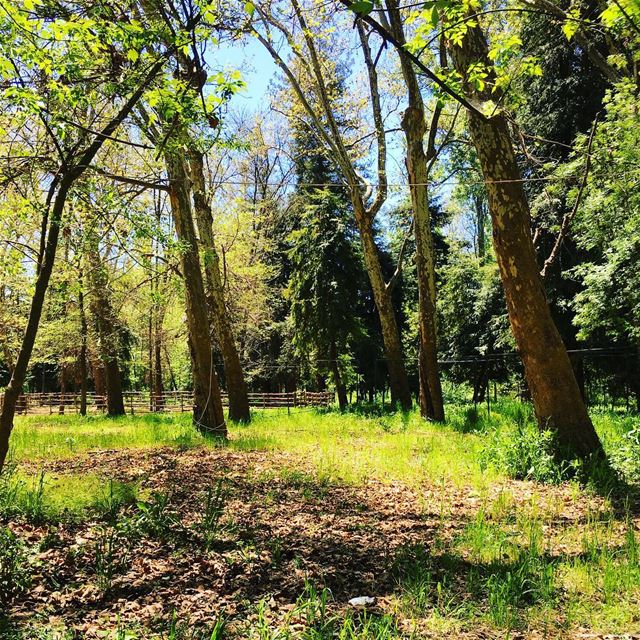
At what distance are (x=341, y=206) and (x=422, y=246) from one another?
5.99 metres

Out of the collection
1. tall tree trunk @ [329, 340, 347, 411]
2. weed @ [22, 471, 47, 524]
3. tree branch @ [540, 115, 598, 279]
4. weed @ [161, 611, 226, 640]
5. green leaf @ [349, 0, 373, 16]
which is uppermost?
tree branch @ [540, 115, 598, 279]

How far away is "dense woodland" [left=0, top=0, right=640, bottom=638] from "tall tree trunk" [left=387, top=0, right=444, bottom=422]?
46 mm

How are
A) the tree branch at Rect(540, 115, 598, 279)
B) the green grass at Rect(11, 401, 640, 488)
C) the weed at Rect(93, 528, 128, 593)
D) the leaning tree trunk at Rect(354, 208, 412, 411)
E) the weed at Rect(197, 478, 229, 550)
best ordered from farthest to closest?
1. the leaning tree trunk at Rect(354, 208, 412, 411)
2. the tree branch at Rect(540, 115, 598, 279)
3. the green grass at Rect(11, 401, 640, 488)
4. the weed at Rect(197, 478, 229, 550)
5. the weed at Rect(93, 528, 128, 593)

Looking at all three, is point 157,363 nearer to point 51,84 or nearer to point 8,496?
point 8,496

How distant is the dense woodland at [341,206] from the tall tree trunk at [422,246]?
5 centimetres

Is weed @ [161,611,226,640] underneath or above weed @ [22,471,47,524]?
underneath

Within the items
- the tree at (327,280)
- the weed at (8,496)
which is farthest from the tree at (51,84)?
the tree at (327,280)

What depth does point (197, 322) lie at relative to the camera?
8.72 meters

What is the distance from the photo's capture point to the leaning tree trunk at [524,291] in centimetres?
555

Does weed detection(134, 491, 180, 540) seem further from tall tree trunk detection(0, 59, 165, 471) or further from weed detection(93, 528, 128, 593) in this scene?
tall tree trunk detection(0, 59, 165, 471)

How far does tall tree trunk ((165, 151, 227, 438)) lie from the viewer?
8539mm

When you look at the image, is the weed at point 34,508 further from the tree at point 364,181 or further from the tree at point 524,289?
the tree at point 364,181

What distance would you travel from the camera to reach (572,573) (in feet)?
10.6

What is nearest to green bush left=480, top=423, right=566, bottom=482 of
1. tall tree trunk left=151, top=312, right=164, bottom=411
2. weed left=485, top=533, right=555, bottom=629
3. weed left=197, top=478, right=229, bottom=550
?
weed left=485, top=533, right=555, bottom=629
